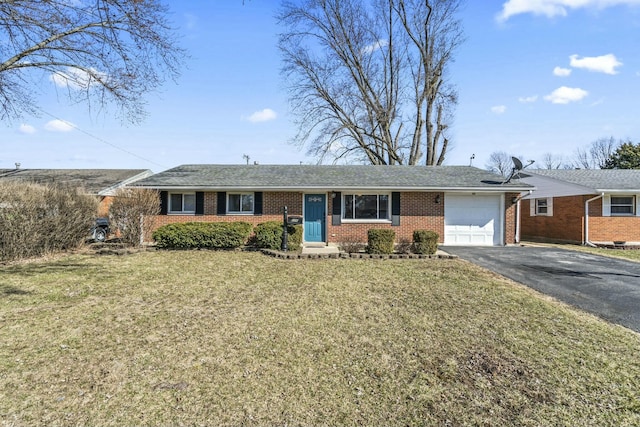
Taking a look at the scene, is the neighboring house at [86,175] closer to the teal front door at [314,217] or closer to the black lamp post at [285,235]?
the teal front door at [314,217]

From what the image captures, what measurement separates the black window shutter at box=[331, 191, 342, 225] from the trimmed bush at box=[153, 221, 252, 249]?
367cm

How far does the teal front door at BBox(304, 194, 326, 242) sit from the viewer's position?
13734 mm

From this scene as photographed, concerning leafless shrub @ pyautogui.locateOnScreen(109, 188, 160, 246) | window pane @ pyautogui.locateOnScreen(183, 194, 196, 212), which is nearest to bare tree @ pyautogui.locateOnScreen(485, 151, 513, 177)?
window pane @ pyautogui.locateOnScreen(183, 194, 196, 212)

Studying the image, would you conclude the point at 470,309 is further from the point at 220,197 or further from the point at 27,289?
the point at 220,197

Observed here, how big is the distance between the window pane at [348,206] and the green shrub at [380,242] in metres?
3.06

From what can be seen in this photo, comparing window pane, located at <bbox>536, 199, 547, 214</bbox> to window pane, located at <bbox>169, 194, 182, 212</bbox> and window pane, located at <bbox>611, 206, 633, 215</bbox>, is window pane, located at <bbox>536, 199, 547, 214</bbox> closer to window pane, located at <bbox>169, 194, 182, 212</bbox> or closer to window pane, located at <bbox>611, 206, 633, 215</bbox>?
window pane, located at <bbox>611, 206, 633, 215</bbox>

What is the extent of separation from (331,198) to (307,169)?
315 centimetres

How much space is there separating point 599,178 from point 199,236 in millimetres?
19076

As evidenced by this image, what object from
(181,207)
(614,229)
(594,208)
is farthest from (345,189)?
(614,229)

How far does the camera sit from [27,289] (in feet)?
20.8

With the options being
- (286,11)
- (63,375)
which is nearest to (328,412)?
(63,375)

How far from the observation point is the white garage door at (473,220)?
1394cm

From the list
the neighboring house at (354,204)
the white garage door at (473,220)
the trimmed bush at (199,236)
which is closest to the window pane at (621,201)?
the neighboring house at (354,204)

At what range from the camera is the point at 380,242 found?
10648 millimetres
